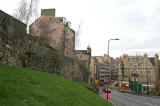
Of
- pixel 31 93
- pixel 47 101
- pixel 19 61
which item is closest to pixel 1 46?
pixel 19 61

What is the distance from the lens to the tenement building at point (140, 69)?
65000mm

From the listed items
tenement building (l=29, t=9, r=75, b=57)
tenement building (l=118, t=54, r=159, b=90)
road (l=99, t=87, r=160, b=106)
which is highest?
tenement building (l=29, t=9, r=75, b=57)

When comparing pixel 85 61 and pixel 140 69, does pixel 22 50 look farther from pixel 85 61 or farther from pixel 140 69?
pixel 140 69

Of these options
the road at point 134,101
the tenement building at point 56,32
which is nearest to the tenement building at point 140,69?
the road at point 134,101

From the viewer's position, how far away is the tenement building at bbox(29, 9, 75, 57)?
26.9 meters

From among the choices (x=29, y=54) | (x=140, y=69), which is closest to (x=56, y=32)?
(x=29, y=54)

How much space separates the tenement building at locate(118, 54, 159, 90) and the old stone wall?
51.1m

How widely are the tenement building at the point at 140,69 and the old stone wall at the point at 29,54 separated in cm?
5112

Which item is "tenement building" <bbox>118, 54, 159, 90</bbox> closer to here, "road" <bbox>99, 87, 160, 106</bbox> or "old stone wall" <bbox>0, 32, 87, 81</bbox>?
"road" <bbox>99, 87, 160, 106</bbox>

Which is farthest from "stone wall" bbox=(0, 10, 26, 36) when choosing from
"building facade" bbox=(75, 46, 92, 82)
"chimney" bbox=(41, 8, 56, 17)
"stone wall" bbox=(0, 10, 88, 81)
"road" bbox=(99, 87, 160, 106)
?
"chimney" bbox=(41, 8, 56, 17)

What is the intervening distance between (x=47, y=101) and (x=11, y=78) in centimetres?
221

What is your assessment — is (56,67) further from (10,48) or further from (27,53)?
(10,48)

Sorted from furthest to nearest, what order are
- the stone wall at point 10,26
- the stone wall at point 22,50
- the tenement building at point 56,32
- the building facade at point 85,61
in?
1. the building facade at point 85,61
2. the tenement building at point 56,32
3. the stone wall at point 22,50
4. the stone wall at point 10,26

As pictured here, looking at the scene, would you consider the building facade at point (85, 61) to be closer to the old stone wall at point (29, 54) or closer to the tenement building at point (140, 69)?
the old stone wall at point (29, 54)
